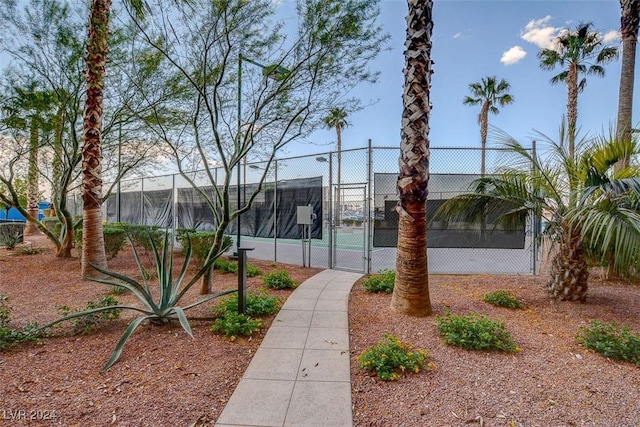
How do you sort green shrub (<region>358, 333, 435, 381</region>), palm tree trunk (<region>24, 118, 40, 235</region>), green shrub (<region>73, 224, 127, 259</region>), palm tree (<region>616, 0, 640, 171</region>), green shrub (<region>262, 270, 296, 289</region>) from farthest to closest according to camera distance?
palm tree trunk (<region>24, 118, 40, 235</region>), green shrub (<region>73, 224, 127, 259</region>), palm tree (<region>616, 0, 640, 171</region>), green shrub (<region>262, 270, 296, 289</region>), green shrub (<region>358, 333, 435, 381</region>)

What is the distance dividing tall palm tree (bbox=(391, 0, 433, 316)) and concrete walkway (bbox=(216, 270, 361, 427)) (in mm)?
963

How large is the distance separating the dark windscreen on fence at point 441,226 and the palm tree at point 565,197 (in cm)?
170

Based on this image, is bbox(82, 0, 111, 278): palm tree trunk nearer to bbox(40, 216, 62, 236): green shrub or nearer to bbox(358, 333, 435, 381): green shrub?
bbox(40, 216, 62, 236): green shrub

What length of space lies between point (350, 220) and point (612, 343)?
455 cm

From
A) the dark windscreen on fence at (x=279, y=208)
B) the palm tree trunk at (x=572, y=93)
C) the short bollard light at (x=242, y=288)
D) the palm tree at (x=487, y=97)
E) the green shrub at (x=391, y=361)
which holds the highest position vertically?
the palm tree at (x=487, y=97)

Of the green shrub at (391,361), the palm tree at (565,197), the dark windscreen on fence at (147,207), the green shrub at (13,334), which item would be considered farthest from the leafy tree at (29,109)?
the palm tree at (565,197)

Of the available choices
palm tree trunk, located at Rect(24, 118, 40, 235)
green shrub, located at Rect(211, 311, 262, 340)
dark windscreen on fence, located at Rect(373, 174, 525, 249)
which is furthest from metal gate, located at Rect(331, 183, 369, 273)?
palm tree trunk, located at Rect(24, 118, 40, 235)

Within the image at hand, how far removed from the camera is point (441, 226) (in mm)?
6426

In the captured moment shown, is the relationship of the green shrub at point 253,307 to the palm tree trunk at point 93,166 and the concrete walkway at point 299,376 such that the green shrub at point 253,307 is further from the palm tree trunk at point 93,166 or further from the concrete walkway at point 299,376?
the palm tree trunk at point 93,166

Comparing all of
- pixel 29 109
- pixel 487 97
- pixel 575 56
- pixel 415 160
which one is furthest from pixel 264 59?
pixel 487 97

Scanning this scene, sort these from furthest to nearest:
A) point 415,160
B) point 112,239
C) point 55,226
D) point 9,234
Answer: point 55,226 → point 9,234 → point 112,239 → point 415,160

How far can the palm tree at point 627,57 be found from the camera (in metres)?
5.62

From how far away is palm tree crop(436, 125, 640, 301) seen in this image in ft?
11.7

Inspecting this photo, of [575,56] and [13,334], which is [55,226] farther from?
[575,56]
